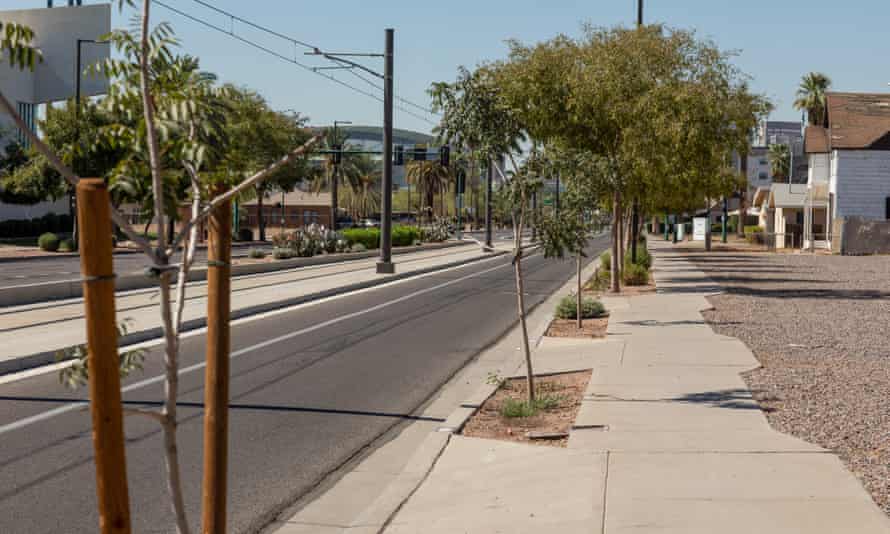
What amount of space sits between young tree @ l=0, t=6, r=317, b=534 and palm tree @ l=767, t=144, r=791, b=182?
12155cm

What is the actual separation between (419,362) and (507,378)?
85.9 inches

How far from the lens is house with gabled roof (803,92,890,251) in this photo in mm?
55875

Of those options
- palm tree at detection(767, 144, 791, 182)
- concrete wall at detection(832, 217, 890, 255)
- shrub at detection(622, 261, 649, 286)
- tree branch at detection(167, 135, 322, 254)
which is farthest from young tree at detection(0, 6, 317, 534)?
palm tree at detection(767, 144, 791, 182)

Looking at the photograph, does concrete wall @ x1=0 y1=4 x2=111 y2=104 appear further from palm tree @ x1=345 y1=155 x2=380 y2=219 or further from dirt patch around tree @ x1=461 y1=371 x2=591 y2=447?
dirt patch around tree @ x1=461 y1=371 x2=591 y2=447

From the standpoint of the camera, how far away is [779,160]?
395 feet

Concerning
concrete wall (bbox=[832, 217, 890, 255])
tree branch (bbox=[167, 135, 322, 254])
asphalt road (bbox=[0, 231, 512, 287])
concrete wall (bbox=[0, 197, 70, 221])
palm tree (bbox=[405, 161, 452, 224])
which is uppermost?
palm tree (bbox=[405, 161, 452, 224])

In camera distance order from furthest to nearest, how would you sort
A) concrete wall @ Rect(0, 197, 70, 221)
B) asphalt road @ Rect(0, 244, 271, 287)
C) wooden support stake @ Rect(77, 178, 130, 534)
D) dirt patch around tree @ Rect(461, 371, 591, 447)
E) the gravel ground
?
concrete wall @ Rect(0, 197, 70, 221) < asphalt road @ Rect(0, 244, 271, 287) < dirt patch around tree @ Rect(461, 371, 591, 447) < the gravel ground < wooden support stake @ Rect(77, 178, 130, 534)

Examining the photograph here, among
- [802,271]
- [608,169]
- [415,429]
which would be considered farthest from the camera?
[802,271]

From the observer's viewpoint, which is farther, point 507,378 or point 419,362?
point 419,362

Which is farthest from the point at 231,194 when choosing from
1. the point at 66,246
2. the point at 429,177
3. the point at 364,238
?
the point at 429,177

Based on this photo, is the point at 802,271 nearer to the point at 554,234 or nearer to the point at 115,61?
the point at 554,234

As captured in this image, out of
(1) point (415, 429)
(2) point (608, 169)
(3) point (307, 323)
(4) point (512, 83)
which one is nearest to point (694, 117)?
(4) point (512, 83)

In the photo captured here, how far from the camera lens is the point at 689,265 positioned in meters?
44.3

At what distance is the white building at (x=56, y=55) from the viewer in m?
75.6
